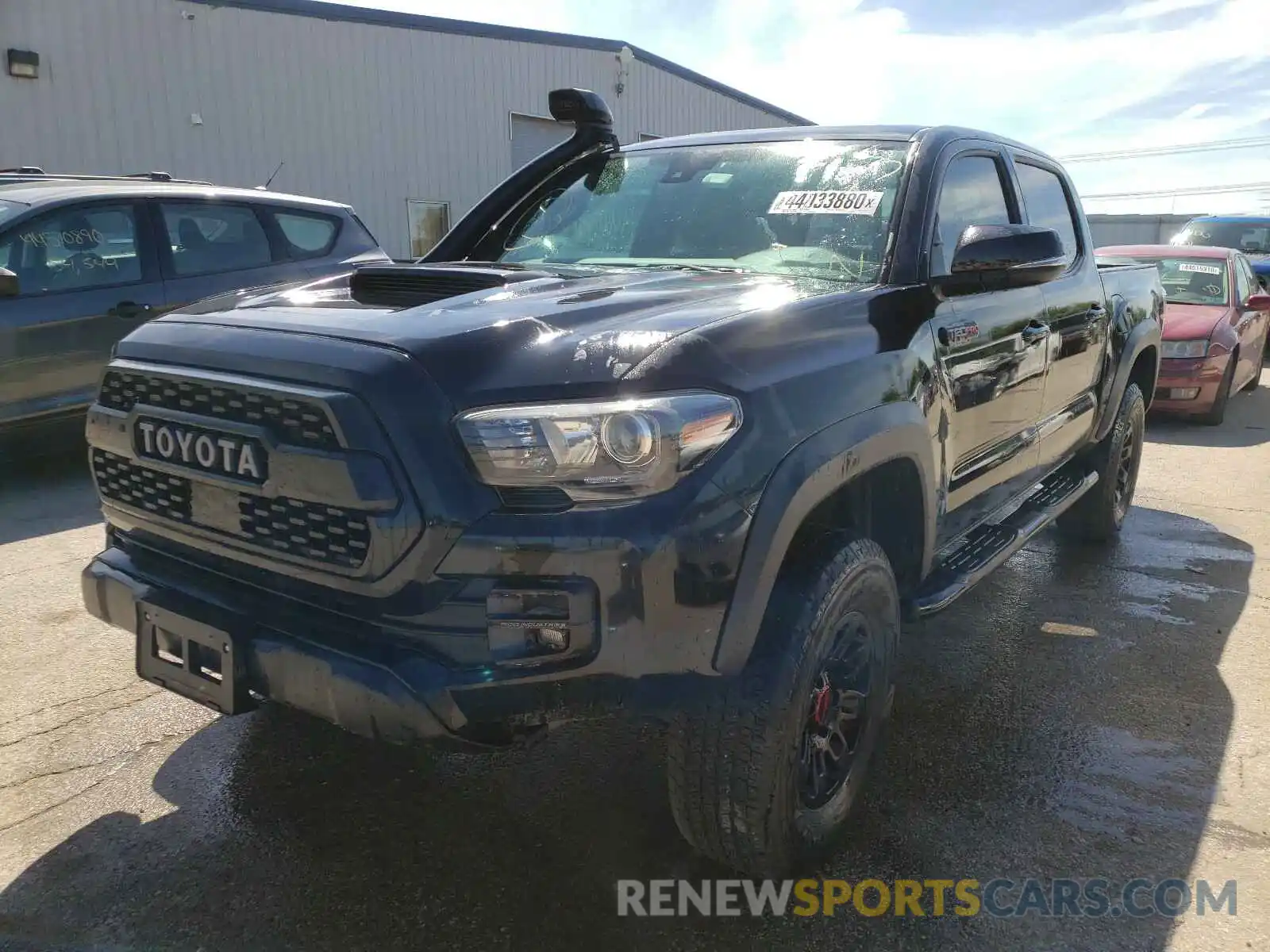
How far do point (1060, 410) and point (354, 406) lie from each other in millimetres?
3091

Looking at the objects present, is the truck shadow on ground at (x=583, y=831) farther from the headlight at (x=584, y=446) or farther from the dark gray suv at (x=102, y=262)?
the dark gray suv at (x=102, y=262)

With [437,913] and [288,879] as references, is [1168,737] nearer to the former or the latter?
[437,913]

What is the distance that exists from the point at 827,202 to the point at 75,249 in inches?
181

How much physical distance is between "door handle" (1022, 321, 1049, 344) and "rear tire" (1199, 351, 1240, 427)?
624 cm

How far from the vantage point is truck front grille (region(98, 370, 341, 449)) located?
196 cm

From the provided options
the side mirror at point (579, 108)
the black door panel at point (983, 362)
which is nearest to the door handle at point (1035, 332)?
the black door panel at point (983, 362)

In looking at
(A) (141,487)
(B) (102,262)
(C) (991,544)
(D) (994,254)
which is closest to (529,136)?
(B) (102,262)

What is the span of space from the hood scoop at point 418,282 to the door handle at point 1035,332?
174cm

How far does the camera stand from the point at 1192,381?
8641 mm

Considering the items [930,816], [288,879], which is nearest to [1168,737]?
[930,816]

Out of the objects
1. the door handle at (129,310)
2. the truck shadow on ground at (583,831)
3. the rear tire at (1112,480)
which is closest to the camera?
the truck shadow on ground at (583,831)

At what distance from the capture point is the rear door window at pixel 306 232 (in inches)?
263

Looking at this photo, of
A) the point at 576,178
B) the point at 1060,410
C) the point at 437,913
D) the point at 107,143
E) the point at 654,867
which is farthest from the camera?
the point at 107,143

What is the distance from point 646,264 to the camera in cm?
302
